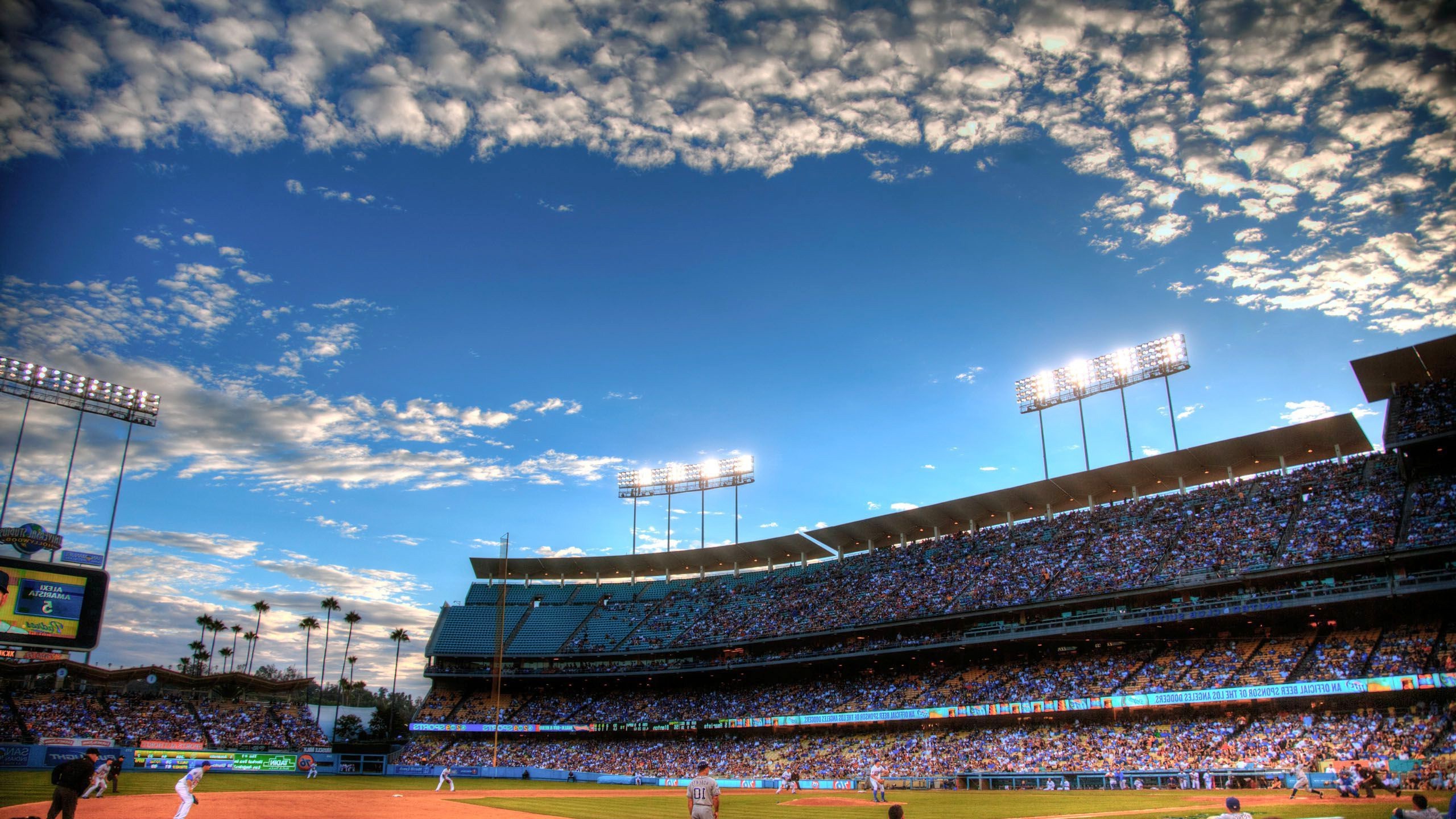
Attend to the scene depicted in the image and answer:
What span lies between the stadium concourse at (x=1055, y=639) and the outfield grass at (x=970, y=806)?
7233 millimetres

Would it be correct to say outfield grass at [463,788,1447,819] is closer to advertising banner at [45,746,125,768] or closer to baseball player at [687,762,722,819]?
baseball player at [687,762,722,819]

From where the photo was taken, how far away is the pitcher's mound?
37.8m

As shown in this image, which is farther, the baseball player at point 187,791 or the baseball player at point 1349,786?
the baseball player at point 1349,786

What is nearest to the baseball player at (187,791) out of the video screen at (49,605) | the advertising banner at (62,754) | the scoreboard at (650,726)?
the video screen at (49,605)

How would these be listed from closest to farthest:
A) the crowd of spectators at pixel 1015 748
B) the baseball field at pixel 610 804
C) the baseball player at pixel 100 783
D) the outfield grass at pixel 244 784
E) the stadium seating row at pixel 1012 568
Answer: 1. the baseball field at pixel 610 804
2. the outfield grass at pixel 244 784
3. the baseball player at pixel 100 783
4. the crowd of spectators at pixel 1015 748
5. the stadium seating row at pixel 1012 568

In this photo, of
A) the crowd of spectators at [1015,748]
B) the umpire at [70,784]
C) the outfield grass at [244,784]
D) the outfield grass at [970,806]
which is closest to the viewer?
the umpire at [70,784]

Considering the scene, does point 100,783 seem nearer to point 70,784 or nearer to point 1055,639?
point 70,784

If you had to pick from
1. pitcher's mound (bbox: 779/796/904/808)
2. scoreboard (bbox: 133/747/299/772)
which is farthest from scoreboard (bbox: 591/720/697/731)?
pitcher's mound (bbox: 779/796/904/808)

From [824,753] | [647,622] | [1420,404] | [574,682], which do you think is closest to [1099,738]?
[824,753]

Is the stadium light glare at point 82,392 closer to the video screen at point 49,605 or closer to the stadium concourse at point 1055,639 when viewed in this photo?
the video screen at point 49,605

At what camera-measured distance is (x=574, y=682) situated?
281 feet

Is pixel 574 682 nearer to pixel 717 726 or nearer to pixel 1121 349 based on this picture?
pixel 717 726

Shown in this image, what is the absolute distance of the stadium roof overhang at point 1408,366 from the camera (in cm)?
4944

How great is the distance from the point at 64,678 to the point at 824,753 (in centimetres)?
6707
